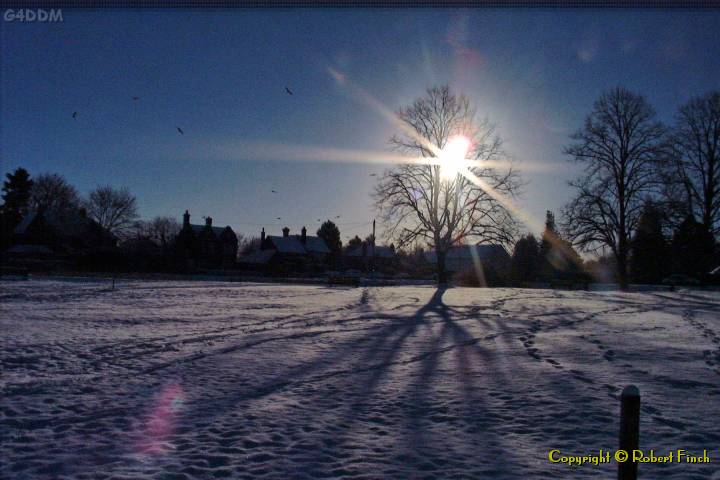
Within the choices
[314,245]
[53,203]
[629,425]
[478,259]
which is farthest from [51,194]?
[629,425]

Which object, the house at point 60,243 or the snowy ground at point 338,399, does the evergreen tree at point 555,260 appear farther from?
the house at point 60,243

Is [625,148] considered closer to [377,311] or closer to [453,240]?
[453,240]

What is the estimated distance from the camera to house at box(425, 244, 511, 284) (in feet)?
169

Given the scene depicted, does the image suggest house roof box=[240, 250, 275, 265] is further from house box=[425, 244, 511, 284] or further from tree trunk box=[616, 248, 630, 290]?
tree trunk box=[616, 248, 630, 290]

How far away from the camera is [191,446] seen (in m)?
4.98

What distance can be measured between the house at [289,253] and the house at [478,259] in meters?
22.9

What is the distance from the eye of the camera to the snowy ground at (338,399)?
464 cm

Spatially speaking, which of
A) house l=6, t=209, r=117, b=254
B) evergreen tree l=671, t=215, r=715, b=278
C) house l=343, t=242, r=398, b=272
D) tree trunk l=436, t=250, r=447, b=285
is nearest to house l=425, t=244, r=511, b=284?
house l=343, t=242, r=398, b=272

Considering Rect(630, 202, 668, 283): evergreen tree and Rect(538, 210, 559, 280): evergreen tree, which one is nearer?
Rect(630, 202, 668, 283): evergreen tree

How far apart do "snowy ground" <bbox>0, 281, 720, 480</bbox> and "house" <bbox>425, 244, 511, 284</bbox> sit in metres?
37.8

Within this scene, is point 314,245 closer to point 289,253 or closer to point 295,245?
point 295,245

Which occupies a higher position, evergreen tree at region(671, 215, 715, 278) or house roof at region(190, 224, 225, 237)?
house roof at region(190, 224, 225, 237)

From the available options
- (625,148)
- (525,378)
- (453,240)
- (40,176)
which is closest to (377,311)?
(525,378)

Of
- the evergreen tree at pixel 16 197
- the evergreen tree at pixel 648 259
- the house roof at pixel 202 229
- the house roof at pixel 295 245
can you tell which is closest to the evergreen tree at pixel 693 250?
the evergreen tree at pixel 648 259
